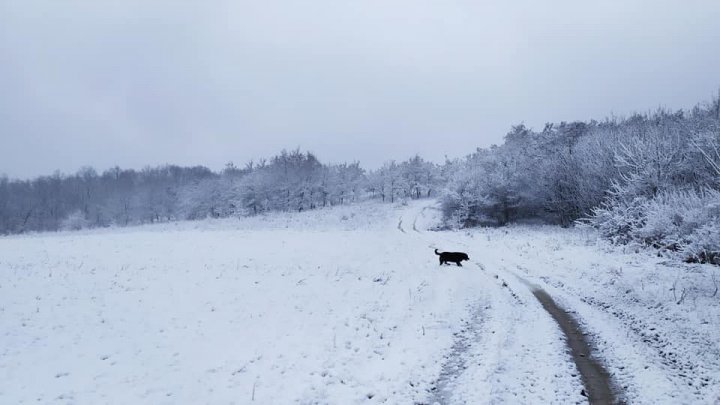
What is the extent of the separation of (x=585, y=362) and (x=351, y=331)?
236 inches

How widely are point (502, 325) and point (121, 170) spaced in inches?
8139

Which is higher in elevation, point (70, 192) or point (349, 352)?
point (70, 192)

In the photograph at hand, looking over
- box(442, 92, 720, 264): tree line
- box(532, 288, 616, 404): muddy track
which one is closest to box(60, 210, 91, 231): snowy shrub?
box(442, 92, 720, 264): tree line

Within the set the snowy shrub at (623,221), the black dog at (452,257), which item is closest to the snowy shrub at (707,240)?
the snowy shrub at (623,221)

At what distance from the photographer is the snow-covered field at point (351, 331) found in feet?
27.3

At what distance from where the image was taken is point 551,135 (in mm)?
63031

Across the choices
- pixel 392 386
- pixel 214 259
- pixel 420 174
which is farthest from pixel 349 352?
pixel 420 174

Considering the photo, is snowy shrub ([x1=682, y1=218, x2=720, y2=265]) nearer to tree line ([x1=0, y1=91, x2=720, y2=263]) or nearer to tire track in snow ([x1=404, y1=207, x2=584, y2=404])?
tree line ([x1=0, y1=91, x2=720, y2=263])

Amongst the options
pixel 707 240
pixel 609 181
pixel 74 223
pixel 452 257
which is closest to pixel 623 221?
pixel 609 181

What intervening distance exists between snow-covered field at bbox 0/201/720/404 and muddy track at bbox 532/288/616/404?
210 millimetres

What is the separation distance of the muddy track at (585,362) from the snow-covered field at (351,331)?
0.69 ft

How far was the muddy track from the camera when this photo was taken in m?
7.52

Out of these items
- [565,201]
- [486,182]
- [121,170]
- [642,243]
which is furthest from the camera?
[121,170]

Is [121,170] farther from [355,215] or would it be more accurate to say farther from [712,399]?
[712,399]
